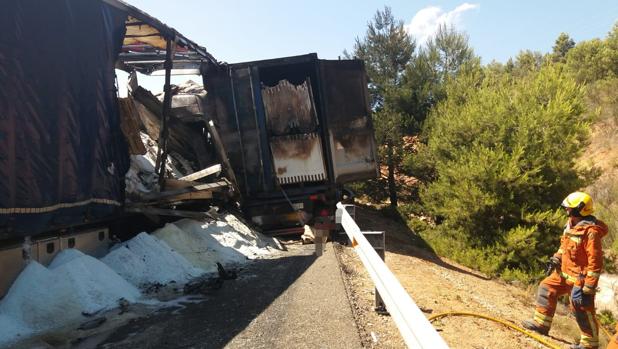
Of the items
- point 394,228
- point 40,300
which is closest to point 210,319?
point 40,300

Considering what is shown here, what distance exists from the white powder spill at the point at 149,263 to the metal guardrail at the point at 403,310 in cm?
272

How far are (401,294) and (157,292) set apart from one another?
133 inches

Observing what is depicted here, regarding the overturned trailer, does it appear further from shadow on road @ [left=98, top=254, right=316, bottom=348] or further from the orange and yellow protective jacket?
the orange and yellow protective jacket

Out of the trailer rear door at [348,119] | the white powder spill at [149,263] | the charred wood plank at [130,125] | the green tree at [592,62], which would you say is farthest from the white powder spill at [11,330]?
the green tree at [592,62]

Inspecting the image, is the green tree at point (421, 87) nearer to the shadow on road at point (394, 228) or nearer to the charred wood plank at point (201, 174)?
the shadow on road at point (394, 228)

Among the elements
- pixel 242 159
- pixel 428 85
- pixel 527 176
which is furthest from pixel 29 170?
pixel 428 85

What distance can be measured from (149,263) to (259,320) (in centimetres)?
228

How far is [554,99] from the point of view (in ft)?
42.2

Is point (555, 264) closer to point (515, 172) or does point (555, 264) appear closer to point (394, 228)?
point (515, 172)

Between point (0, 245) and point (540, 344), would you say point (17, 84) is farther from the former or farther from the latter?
point (540, 344)

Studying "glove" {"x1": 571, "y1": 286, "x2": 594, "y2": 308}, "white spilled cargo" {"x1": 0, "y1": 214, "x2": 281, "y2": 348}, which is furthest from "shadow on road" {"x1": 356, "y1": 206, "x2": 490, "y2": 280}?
"glove" {"x1": 571, "y1": 286, "x2": 594, "y2": 308}

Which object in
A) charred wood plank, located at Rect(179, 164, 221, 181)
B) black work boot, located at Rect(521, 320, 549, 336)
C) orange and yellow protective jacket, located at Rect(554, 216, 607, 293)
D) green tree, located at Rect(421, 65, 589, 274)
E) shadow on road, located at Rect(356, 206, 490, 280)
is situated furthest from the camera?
shadow on road, located at Rect(356, 206, 490, 280)

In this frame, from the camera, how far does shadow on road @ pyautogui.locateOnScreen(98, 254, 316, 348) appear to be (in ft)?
12.0

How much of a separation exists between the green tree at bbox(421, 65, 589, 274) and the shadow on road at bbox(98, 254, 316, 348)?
836 cm
